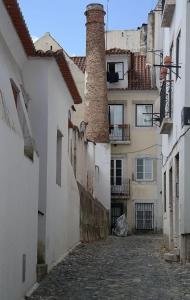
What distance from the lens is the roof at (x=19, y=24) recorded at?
9992 mm

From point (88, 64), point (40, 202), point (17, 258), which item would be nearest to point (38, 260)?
point (40, 202)

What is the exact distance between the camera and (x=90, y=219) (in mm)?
27047

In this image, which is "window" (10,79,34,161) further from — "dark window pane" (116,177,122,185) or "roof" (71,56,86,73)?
"roof" (71,56,86,73)

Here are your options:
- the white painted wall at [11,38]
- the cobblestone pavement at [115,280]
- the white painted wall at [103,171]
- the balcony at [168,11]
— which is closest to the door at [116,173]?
the white painted wall at [103,171]

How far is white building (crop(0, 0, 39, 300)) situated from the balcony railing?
27061mm

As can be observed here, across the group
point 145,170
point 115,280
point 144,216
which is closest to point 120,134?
point 145,170

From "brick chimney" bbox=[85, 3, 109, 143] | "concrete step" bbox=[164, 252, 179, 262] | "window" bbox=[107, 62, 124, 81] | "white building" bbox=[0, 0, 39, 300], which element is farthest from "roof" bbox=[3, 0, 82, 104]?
"window" bbox=[107, 62, 124, 81]

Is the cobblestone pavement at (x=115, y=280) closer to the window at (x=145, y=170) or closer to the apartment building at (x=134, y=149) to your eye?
the apartment building at (x=134, y=149)

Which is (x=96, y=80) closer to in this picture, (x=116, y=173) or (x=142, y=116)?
(x=142, y=116)

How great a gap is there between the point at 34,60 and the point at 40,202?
126 inches

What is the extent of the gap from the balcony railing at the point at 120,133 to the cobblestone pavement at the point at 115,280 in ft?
76.3

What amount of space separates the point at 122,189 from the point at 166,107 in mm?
20468

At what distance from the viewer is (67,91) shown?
1653 centimetres

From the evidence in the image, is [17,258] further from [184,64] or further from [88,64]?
[88,64]
